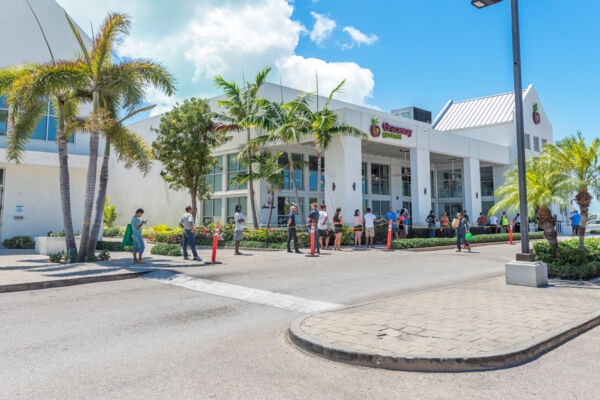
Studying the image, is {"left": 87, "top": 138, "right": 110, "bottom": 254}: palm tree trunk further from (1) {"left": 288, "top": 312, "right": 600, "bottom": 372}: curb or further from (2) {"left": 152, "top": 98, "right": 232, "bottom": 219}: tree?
(1) {"left": 288, "top": 312, "right": 600, "bottom": 372}: curb

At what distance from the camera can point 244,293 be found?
8188 mm

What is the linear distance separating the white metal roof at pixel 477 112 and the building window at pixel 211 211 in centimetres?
2312

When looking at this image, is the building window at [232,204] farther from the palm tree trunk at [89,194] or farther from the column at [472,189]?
the column at [472,189]

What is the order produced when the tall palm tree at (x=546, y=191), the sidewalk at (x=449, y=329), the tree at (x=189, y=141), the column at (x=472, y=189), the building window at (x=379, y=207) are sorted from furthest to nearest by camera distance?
the building window at (x=379, y=207) < the column at (x=472, y=189) < the tree at (x=189, y=141) < the tall palm tree at (x=546, y=191) < the sidewalk at (x=449, y=329)

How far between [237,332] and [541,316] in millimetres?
4294

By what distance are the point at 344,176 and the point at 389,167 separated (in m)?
12.7

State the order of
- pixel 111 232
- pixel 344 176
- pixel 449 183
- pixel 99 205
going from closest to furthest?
pixel 99 205
pixel 344 176
pixel 111 232
pixel 449 183

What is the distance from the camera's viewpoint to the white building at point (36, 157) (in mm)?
18625

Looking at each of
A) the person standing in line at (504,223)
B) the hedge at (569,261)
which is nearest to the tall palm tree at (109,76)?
the hedge at (569,261)

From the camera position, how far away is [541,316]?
19.2 feet

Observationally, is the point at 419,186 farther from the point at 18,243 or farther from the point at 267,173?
the point at 18,243

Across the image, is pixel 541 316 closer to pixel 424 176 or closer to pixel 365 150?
pixel 424 176

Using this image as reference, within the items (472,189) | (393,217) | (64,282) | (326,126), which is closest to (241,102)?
(326,126)

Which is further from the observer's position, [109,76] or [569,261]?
[109,76]
